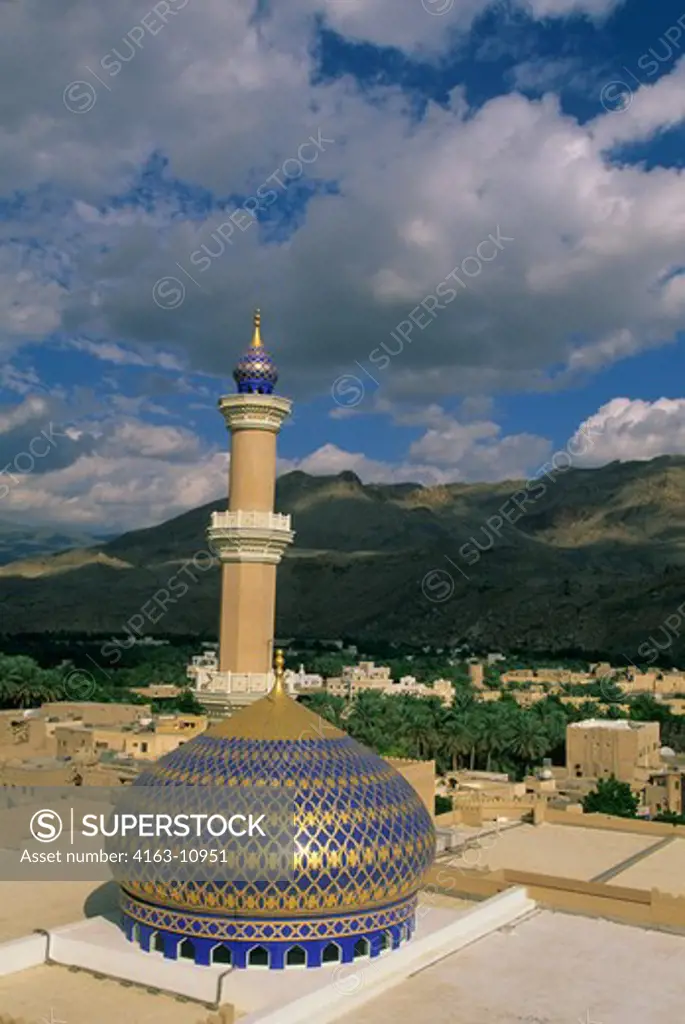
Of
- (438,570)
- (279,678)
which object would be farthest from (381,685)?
(438,570)

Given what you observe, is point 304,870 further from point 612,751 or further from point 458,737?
point 458,737

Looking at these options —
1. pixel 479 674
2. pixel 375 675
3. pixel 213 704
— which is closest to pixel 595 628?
pixel 479 674

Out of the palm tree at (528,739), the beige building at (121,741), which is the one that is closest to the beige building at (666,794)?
the palm tree at (528,739)

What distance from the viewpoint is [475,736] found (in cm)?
3506

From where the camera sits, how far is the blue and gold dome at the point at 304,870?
941cm

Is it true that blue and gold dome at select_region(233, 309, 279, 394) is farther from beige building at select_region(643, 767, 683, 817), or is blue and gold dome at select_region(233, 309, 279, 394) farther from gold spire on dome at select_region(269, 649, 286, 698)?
beige building at select_region(643, 767, 683, 817)

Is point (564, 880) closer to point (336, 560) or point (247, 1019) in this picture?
point (247, 1019)

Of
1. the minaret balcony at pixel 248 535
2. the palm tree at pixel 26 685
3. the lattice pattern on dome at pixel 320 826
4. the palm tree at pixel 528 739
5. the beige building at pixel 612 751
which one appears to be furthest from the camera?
the palm tree at pixel 26 685

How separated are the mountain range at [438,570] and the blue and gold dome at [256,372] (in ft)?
222

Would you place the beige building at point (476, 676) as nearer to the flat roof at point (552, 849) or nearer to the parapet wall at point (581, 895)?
the flat roof at point (552, 849)

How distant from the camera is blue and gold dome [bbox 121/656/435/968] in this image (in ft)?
30.9

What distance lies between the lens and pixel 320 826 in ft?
31.4

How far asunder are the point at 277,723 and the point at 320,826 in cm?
126

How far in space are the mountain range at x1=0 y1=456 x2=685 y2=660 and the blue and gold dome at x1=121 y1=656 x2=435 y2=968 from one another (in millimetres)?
74648
